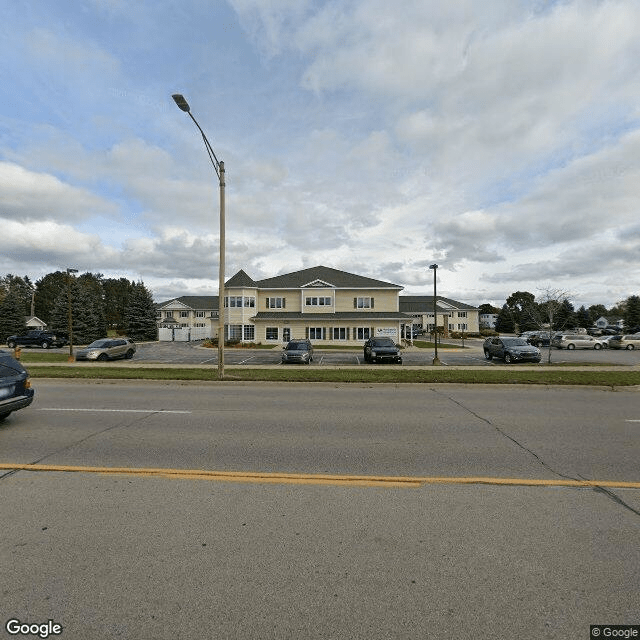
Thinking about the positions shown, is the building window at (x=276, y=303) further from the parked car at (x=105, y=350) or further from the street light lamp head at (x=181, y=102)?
the street light lamp head at (x=181, y=102)

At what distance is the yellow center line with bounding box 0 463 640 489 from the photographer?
14.5 ft

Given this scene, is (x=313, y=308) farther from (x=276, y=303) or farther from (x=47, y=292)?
(x=47, y=292)

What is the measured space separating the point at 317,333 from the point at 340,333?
7.83 ft

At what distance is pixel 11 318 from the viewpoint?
1809 inches

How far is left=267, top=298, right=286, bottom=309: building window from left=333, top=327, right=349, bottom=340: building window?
6.85m

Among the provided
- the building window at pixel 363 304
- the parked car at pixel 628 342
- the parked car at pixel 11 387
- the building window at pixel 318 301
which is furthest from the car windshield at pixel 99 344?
the parked car at pixel 628 342

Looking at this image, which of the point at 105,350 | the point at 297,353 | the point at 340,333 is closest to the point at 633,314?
the point at 340,333

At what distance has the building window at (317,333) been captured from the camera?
39.2 m

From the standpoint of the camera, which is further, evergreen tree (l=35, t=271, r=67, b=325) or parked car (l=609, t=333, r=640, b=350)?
evergreen tree (l=35, t=271, r=67, b=325)

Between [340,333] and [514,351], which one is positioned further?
[340,333]

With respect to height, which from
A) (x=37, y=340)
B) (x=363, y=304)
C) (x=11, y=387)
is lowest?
(x=11, y=387)

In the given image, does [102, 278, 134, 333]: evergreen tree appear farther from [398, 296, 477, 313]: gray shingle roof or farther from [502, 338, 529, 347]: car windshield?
[502, 338, 529, 347]: car windshield

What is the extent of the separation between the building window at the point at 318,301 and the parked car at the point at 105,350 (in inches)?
758

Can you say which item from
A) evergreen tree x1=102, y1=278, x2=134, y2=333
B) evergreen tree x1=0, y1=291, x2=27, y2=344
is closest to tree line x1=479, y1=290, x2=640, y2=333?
evergreen tree x1=0, y1=291, x2=27, y2=344
